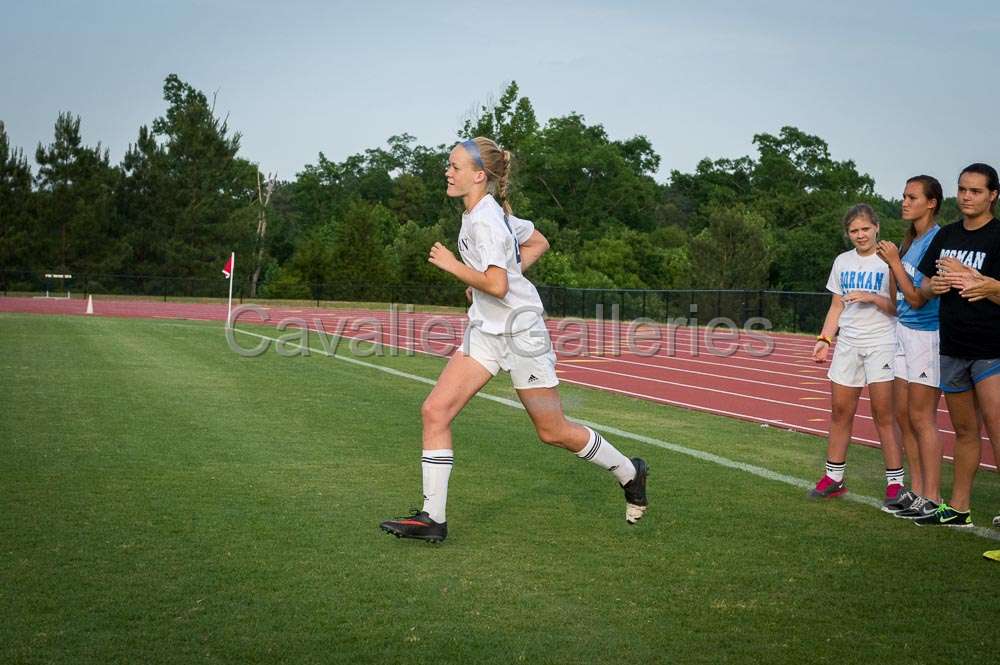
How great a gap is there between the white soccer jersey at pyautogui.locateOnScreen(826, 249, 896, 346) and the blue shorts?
30.1 inches

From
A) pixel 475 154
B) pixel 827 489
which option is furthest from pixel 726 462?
pixel 475 154

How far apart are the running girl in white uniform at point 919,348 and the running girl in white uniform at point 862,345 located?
18 centimetres

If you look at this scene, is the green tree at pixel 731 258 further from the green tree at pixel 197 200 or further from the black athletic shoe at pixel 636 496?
the black athletic shoe at pixel 636 496

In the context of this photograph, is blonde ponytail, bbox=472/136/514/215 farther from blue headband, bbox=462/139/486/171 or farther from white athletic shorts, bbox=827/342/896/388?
white athletic shorts, bbox=827/342/896/388

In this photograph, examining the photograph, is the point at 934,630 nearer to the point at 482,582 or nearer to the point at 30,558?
the point at 482,582

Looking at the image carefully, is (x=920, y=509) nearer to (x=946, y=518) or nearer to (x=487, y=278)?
(x=946, y=518)

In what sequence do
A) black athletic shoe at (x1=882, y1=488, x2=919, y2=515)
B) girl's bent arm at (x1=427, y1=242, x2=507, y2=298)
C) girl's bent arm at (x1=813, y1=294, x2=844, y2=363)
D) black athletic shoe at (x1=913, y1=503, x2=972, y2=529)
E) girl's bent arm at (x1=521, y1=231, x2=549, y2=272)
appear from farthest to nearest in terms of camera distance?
girl's bent arm at (x1=813, y1=294, x2=844, y2=363) < black athletic shoe at (x1=882, y1=488, x2=919, y2=515) < black athletic shoe at (x1=913, y1=503, x2=972, y2=529) < girl's bent arm at (x1=521, y1=231, x2=549, y2=272) < girl's bent arm at (x1=427, y1=242, x2=507, y2=298)

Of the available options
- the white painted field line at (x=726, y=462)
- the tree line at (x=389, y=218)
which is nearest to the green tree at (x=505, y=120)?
the tree line at (x=389, y=218)

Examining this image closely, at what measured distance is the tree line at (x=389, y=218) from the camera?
188 feet

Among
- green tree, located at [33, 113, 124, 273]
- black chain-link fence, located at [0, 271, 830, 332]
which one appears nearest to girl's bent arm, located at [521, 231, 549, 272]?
black chain-link fence, located at [0, 271, 830, 332]

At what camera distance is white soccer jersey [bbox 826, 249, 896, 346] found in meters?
6.79

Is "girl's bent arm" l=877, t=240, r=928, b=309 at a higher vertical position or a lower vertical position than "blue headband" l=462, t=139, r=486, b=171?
lower

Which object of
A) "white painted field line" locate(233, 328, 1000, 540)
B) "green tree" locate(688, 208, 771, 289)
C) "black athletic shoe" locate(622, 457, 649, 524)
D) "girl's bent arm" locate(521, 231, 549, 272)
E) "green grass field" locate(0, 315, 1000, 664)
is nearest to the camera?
"green grass field" locate(0, 315, 1000, 664)

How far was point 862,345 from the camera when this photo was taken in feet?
22.5
